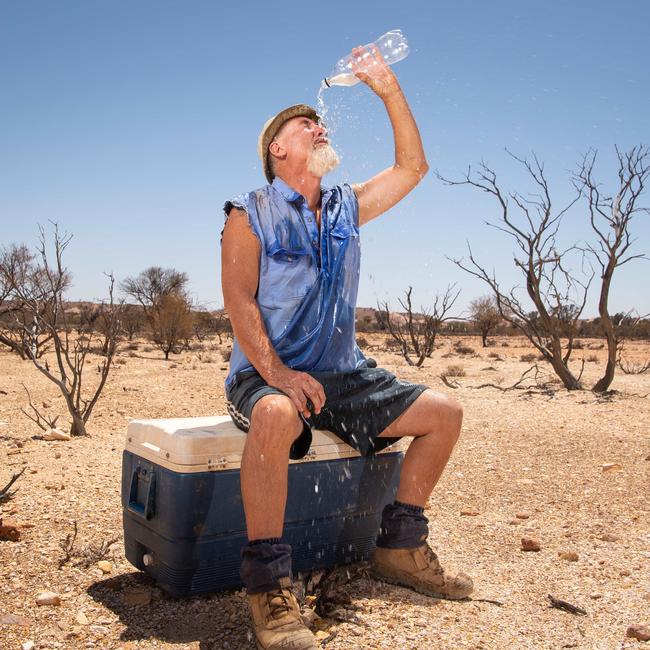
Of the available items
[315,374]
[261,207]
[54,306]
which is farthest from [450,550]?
[54,306]

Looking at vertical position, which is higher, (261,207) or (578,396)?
(261,207)

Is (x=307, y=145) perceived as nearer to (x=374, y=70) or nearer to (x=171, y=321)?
(x=374, y=70)

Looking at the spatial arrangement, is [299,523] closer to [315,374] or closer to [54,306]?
[315,374]

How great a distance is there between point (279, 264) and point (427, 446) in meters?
0.90

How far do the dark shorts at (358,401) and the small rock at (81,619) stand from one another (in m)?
0.81

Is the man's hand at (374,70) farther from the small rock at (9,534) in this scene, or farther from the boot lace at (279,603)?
the small rock at (9,534)

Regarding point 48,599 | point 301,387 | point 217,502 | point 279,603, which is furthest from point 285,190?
point 48,599

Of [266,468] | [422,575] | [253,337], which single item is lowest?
[422,575]

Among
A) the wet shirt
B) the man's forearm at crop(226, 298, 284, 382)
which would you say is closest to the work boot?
the man's forearm at crop(226, 298, 284, 382)

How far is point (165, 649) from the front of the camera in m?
2.12

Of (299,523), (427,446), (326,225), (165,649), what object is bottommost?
(165,649)

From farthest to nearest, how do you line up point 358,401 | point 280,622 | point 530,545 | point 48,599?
point 530,545
point 358,401
point 48,599
point 280,622

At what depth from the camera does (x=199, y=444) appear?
2.32m

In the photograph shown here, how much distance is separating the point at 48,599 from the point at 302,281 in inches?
56.7
